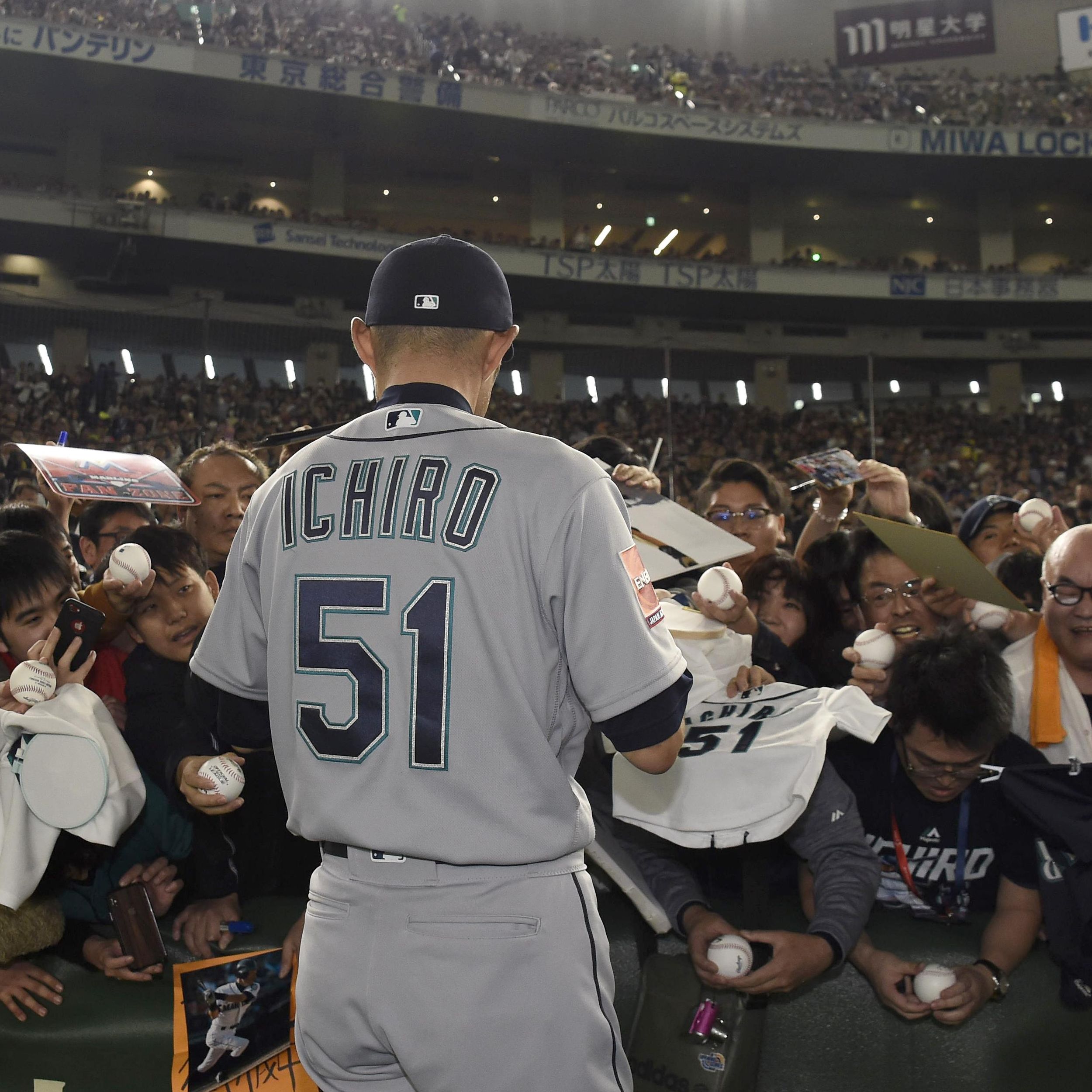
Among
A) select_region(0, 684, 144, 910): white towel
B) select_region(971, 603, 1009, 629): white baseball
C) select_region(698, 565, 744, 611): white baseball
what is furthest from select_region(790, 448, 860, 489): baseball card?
select_region(0, 684, 144, 910): white towel

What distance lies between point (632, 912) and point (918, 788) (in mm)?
723

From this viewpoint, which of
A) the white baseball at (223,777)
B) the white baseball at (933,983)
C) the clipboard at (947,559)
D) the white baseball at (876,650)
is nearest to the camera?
the white baseball at (223,777)

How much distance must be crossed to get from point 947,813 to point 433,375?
1.60 m

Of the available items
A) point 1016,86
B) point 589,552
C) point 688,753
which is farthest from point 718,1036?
point 1016,86

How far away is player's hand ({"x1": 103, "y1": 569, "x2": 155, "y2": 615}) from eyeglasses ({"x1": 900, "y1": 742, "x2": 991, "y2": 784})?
185 cm

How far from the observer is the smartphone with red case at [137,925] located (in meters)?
2.31

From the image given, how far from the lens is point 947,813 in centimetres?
241

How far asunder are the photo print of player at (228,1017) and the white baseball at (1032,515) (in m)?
2.70

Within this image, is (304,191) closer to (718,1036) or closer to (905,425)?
(905,425)

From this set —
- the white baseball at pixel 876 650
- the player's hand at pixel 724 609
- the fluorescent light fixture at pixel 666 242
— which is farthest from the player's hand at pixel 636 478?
the fluorescent light fixture at pixel 666 242

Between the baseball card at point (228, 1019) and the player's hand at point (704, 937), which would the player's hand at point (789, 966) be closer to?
the player's hand at point (704, 937)

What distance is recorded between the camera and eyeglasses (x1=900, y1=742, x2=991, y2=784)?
91.7 inches

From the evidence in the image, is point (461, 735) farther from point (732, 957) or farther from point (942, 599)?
point (942, 599)

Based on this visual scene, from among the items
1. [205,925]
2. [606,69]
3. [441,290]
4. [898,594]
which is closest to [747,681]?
[898,594]
